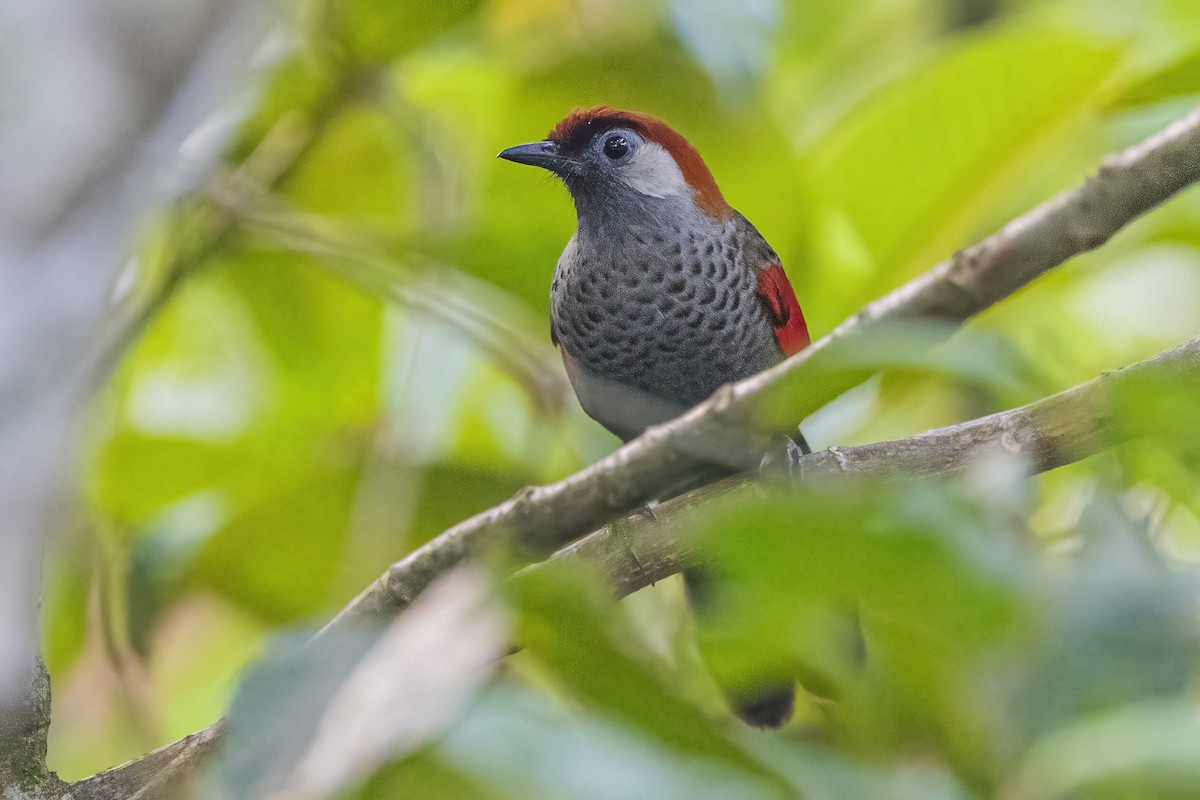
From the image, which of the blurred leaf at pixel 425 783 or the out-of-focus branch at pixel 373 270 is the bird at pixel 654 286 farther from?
the blurred leaf at pixel 425 783

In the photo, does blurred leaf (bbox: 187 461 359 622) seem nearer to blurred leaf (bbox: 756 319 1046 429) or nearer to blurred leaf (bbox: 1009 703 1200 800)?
blurred leaf (bbox: 756 319 1046 429)

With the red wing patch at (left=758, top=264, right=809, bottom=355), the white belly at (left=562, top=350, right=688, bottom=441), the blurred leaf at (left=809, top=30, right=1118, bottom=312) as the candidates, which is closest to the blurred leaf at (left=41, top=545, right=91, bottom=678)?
the white belly at (left=562, top=350, right=688, bottom=441)

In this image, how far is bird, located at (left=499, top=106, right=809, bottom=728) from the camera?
2.26 m

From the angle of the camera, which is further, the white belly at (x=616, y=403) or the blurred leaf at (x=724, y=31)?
the white belly at (x=616, y=403)

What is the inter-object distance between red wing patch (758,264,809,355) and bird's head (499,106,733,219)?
177 mm

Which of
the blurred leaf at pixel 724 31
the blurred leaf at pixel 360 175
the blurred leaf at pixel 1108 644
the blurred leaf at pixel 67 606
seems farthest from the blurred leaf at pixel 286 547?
the blurred leaf at pixel 1108 644

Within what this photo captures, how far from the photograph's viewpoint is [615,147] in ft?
7.84

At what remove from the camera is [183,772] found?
1325 millimetres

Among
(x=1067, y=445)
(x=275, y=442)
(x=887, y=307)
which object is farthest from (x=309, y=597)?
(x=887, y=307)

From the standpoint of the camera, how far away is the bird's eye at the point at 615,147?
237 cm

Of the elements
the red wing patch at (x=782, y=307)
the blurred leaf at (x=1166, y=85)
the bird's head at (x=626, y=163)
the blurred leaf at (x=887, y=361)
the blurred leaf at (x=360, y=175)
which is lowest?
the blurred leaf at (x=887, y=361)

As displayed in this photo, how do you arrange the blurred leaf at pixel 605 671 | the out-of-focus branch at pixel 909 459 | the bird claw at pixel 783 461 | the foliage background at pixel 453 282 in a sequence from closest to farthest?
the blurred leaf at pixel 605 671, the out-of-focus branch at pixel 909 459, the bird claw at pixel 783 461, the foliage background at pixel 453 282

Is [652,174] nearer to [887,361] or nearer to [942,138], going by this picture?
[942,138]

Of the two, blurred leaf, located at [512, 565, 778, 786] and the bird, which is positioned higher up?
the bird
